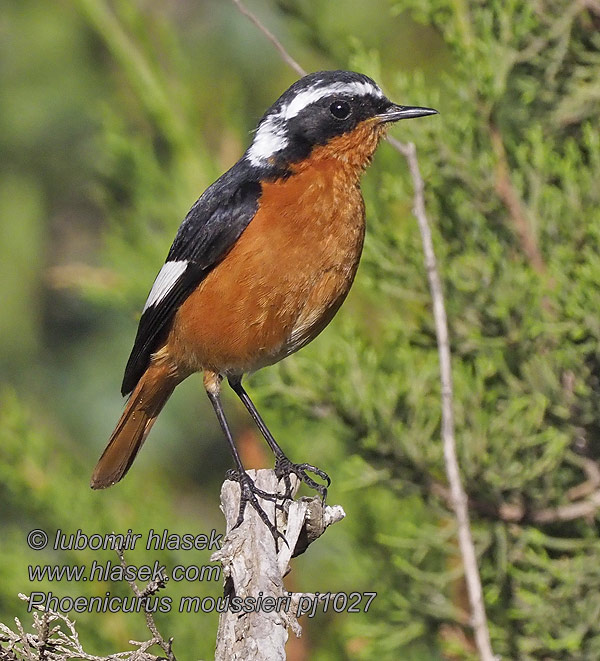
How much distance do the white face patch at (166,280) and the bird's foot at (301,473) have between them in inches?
30.9

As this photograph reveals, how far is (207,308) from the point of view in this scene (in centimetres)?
374

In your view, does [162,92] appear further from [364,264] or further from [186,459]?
[186,459]

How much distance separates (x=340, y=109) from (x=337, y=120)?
0.14ft

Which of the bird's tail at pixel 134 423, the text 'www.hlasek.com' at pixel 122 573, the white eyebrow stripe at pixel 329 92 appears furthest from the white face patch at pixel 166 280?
the text 'www.hlasek.com' at pixel 122 573

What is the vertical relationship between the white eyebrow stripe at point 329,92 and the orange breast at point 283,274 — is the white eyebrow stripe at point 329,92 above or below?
above

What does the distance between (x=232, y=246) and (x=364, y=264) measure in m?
0.73

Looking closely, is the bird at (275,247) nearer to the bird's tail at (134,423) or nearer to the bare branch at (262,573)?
the bird's tail at (134,423)

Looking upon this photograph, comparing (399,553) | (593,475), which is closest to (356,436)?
(399,553)

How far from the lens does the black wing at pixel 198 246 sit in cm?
371

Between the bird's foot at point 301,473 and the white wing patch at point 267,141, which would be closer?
the bird's foot at point 301,473

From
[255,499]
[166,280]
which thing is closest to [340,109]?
[166,280]

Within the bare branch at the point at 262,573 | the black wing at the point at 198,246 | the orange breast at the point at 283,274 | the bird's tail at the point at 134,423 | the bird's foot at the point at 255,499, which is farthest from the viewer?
the bird's tail at the point at 134,423

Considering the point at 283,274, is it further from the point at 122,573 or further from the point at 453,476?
the point at 122,573

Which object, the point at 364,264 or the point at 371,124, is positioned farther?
the point at 364,264
